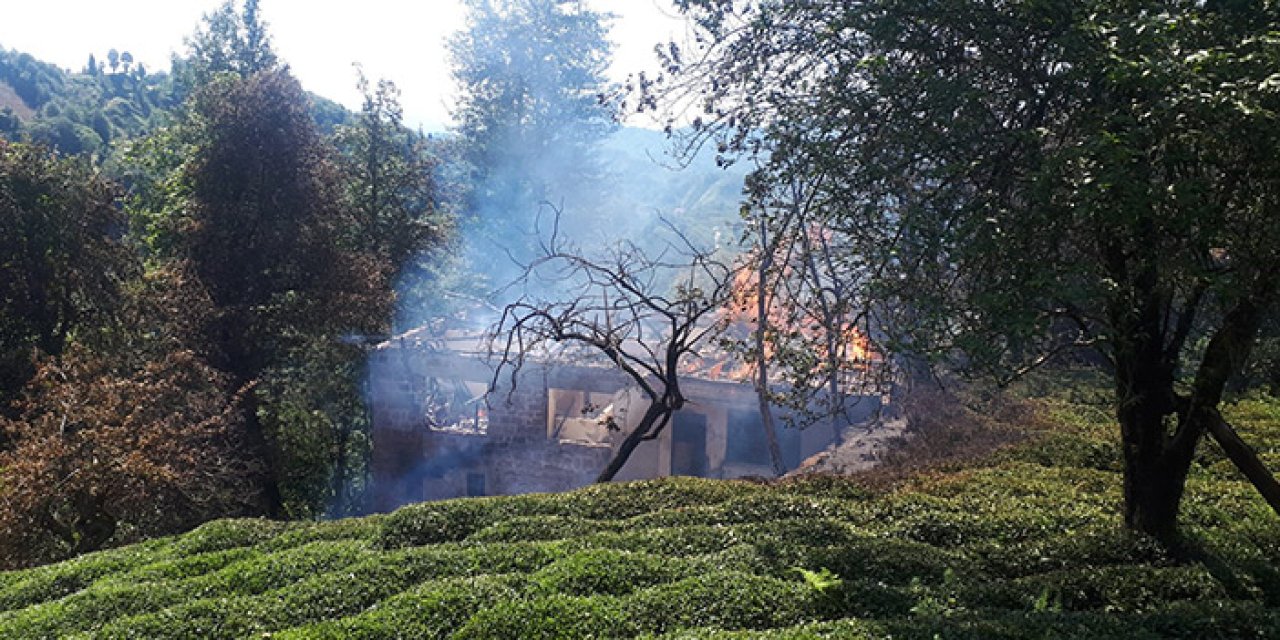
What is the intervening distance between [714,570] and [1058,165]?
3128 millimetres

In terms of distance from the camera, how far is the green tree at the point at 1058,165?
154 inches

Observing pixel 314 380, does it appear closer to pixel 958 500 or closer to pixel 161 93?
pixel 958 500

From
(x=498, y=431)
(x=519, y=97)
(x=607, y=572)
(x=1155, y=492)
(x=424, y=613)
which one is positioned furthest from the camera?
(x=519, y=97)

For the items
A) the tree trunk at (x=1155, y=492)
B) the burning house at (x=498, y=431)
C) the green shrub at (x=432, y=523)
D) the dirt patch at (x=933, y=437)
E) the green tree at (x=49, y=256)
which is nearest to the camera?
the tree trunk at (x=1155, y=492)

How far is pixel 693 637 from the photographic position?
4.47m

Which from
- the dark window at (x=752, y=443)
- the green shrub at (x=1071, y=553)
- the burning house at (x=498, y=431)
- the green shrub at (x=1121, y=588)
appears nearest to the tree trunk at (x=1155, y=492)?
the green shrub at (x=1071, y=553)

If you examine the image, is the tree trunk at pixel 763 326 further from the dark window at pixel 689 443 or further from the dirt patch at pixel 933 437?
the dark window at pixel 689 443

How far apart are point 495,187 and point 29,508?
2095 cm

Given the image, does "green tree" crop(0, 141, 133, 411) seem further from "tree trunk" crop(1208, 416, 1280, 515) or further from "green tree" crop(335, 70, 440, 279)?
"tree trunk" crop(1208, 416, 1280, 515)

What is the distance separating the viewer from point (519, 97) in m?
28.6

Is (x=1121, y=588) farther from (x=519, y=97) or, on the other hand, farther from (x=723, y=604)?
(x=519, y=97)

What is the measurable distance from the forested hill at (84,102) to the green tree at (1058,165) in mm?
31206

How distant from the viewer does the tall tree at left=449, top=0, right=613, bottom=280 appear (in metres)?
28.5

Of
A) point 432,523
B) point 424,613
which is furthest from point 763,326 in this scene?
point 424,613
